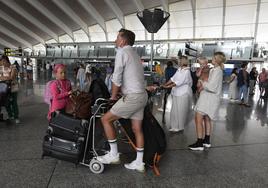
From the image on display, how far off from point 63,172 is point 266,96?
14.1 metres

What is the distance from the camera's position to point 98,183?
9.14 feet

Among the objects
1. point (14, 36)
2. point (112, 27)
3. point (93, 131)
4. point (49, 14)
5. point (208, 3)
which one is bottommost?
point (93, 131)

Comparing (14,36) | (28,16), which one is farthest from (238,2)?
(14,36)

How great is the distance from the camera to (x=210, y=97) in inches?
159

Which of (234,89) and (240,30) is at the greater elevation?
(240,30)

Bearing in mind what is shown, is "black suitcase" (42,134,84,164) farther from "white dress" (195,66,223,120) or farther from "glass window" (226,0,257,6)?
"glass window" (226,0,257,6)

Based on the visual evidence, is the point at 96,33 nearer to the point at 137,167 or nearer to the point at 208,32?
the point at 208,32

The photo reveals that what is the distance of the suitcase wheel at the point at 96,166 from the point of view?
Result: 3002mm

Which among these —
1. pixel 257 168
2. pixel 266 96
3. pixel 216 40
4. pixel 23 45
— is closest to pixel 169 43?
pixel 216 40

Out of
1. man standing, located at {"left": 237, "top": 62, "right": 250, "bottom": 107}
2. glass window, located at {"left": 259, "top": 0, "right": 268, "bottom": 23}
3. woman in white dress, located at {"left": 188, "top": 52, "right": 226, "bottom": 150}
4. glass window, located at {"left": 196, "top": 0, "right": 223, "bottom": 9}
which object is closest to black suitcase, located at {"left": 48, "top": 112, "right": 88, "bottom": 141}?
woman in white dress, located at {"left": 188, "top": 52, "right": 226, "bottom": 150}

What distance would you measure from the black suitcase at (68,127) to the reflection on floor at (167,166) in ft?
1.66

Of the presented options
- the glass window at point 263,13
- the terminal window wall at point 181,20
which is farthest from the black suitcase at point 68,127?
the terminal window wall at point 181,20

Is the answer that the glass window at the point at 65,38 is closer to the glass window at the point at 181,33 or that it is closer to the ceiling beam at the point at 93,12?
the ceiling beam at the point at 93,12

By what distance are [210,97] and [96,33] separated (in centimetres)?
3954
